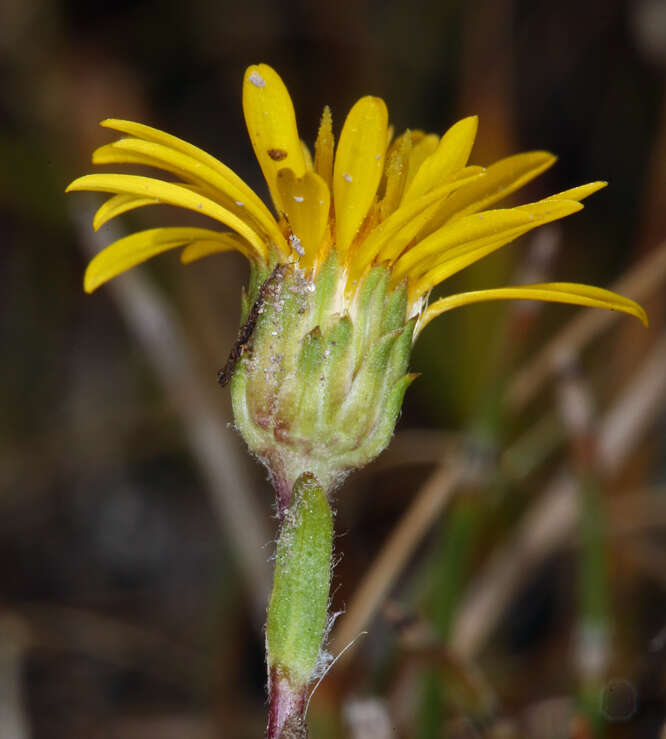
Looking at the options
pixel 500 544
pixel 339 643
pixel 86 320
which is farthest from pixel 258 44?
pixel 339 643

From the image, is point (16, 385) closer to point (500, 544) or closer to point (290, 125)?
point (500, 544)

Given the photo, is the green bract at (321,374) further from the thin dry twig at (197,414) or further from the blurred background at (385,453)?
the thin dry twig at (197,414)

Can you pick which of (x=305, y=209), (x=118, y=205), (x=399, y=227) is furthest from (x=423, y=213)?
(x=118, y=205)

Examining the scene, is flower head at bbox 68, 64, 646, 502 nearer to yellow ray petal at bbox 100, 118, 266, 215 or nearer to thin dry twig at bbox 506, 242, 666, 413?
yellow ray petal at bbox 100, 118, 266, 215

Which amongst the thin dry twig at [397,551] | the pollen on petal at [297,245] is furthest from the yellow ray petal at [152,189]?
the thin dry twig at [397,551]

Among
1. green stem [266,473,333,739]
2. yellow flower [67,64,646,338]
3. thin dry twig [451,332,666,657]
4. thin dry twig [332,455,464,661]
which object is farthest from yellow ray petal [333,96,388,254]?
thin dry twig [451,332,666,657]

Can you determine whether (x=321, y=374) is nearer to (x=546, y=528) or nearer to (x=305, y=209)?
(x=305, y=209)

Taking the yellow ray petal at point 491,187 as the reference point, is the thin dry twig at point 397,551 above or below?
below
